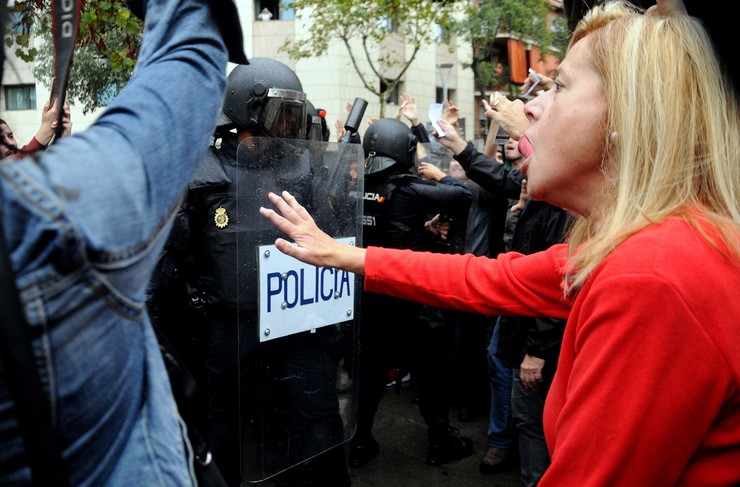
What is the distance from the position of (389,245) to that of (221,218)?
64.5 inches

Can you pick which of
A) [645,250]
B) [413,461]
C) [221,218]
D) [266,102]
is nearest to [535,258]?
[645,250]

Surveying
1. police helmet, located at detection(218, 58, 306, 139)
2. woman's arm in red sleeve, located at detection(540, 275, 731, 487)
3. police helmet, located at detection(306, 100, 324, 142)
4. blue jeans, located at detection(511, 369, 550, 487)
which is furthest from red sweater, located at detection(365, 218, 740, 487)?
police helmet, located at detection(306, 100, 324, 142)

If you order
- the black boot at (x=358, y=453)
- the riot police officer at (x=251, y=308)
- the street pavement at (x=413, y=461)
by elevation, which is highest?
the riot police officer at (x=251, y=308)

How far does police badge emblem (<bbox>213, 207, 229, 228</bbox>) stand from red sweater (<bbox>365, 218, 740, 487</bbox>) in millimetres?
1985

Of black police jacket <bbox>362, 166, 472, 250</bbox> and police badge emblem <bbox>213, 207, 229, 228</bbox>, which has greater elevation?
police badge emblem <bbox>213, 207, 229, 228</bbox>

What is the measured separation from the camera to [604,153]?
1357 millimetres

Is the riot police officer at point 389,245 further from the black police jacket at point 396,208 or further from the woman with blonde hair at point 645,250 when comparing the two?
the woman with blonde hair at point 645,250

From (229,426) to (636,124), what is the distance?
241cm

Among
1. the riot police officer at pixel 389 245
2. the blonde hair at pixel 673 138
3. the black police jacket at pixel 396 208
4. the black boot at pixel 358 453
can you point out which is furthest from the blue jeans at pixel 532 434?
the blonde hair at pixel 673 138

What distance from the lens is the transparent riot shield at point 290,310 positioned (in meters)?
2.64

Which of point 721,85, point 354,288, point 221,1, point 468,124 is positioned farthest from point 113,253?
point 468,124

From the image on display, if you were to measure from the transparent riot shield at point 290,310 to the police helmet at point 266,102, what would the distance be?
11.7 inches

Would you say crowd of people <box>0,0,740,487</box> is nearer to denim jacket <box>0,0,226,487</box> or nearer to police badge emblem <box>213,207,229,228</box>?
denim jacket <box>0,0,226,487</box>

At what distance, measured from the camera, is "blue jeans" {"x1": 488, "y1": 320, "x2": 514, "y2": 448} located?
4.21m
